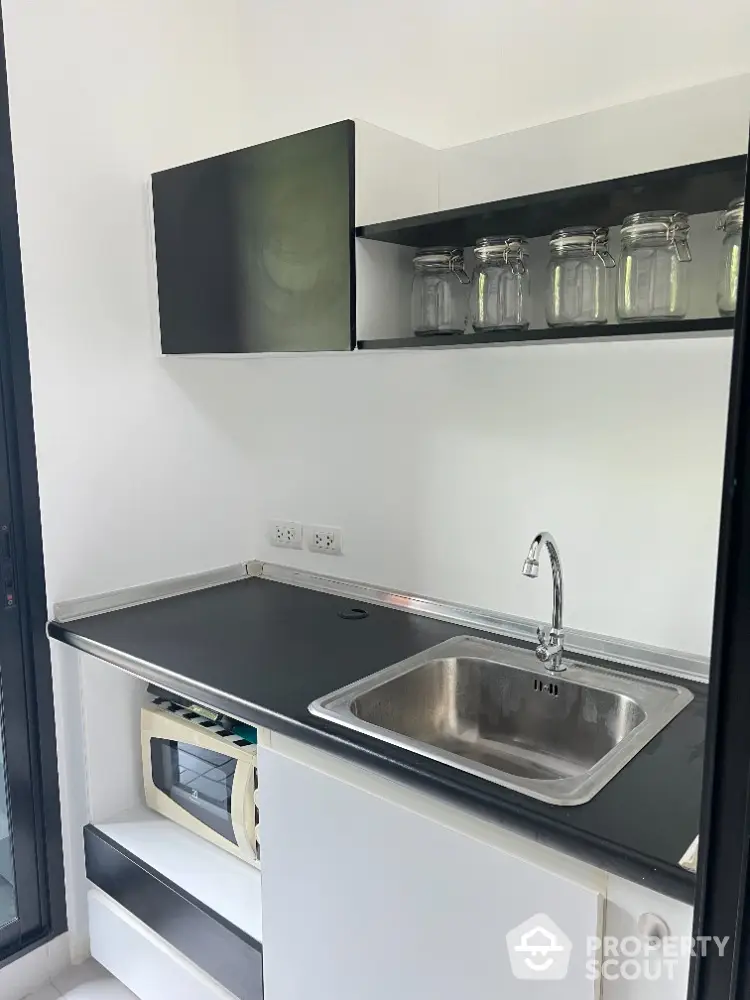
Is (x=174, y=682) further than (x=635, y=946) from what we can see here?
Yes

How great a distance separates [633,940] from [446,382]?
1243mm

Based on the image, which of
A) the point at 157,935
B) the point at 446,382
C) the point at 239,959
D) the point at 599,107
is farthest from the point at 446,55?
the point at 157,935

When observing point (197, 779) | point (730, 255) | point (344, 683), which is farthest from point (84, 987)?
point (730, 255)

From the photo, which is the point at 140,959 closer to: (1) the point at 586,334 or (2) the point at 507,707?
(2) the point at 507,707

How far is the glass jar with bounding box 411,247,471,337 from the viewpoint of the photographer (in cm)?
163

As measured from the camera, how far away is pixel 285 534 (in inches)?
91.3

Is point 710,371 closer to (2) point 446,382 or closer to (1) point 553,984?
(2) point 446,382

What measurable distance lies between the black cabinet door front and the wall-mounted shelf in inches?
5.8

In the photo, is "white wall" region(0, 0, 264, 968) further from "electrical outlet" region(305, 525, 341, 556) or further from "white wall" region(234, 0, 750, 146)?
"electrical outlet" region(305, 525, 341, 556)

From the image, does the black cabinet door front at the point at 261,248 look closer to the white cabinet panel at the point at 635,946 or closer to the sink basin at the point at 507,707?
the sink basin at the point at 507,707

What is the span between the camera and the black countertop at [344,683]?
1.04 meters

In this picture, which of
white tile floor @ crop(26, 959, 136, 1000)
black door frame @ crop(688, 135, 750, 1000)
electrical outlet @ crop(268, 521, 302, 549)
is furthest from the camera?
electrical outlet @ crop(268, 521, 302, 549)

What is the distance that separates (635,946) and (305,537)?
1444 mm

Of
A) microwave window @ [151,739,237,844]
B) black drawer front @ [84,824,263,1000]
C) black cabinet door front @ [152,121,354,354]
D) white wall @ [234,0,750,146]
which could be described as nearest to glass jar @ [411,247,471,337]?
black cabinet door front @ [152,121,354,354]
